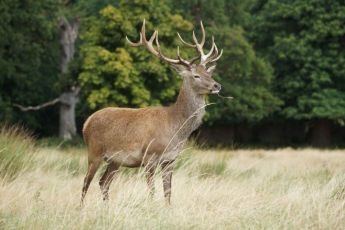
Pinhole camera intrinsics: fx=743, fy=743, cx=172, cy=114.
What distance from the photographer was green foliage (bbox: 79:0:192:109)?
2344cm

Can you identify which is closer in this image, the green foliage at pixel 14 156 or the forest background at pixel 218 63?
the green foliage at pixel 14 156

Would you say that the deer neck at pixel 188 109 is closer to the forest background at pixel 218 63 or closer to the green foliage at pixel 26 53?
the forest background at pixel 218 63

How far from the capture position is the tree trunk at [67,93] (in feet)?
92.1

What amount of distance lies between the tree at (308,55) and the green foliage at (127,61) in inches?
248

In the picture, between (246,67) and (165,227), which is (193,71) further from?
(246,67)

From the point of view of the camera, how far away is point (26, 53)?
27.2m

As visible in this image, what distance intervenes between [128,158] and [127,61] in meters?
15.3

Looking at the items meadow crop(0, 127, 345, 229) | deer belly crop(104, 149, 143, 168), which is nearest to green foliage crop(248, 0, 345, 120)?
meadow crop(0, 127, 345, 229)

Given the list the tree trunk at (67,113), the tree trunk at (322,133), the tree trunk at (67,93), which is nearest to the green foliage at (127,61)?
the tree trunk at (67,93)

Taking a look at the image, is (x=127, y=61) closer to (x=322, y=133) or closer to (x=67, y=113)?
(x=67, y=113)

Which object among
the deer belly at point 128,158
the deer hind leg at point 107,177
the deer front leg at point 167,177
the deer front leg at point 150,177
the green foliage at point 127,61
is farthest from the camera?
the green foliage at point 127,61

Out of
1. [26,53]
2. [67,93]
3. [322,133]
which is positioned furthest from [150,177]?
[322,133]

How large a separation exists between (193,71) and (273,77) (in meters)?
22.4

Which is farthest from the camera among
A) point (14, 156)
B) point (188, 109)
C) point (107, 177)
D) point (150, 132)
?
point (14, 156)
